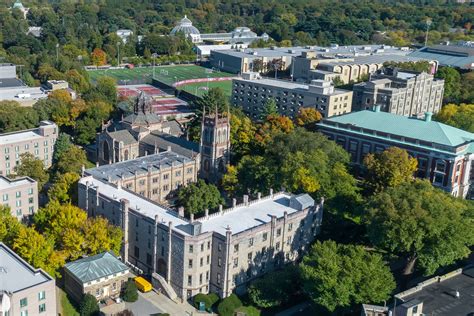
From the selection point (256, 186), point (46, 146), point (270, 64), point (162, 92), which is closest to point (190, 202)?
point (256, 186)

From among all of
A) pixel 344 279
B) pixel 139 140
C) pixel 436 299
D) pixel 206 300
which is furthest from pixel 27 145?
pixel 436 299

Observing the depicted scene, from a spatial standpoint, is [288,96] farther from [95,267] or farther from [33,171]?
[95,267]

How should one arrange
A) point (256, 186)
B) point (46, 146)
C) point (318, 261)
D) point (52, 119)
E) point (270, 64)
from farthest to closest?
point (270, 64) → point (52, 119) → point (46, 146) → point (256, 186) → point (318, 261)

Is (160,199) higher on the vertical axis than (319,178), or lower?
lower

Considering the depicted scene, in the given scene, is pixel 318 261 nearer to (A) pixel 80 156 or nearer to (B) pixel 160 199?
(B) pixel 160 199

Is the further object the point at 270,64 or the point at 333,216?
the point at 270,64

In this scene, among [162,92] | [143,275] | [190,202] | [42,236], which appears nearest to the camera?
[42,236]

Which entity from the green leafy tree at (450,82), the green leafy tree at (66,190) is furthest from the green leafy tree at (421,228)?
the green leafy tree at (450,82)

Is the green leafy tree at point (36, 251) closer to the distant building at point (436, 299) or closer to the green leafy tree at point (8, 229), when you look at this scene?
the green leafy tree at point (8, 229)
